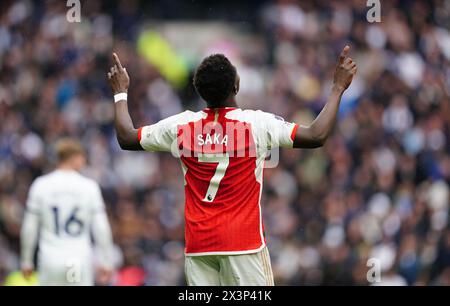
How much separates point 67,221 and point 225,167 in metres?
4.02

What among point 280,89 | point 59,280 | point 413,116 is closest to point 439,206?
point 413,116

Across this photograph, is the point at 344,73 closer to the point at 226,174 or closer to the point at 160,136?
the point at 226,174

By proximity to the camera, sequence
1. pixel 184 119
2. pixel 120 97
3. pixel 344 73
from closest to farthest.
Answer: pixel 344 73, pixel 184 119, pixel 120 97

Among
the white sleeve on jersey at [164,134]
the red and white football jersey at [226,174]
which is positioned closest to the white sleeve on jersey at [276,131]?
the red and white football jersey at [226,174]

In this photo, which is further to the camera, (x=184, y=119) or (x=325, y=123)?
(x=184, y=119)

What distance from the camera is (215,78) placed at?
5855 millimetres

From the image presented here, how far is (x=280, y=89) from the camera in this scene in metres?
16.1

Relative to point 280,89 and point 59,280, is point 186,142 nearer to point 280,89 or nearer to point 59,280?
point 59,280

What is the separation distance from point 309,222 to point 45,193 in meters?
5.38

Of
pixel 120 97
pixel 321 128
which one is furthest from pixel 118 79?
pixel 321 128

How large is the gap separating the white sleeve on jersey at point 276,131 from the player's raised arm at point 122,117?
27.7 inches

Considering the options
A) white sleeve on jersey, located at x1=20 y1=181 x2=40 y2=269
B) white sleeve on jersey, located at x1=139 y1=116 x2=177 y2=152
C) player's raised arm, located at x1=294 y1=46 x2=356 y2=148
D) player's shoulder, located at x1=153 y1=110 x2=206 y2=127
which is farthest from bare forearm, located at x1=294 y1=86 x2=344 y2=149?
white sleeve on jersey, located at x1=20 y1=181 x2=40 y2=269

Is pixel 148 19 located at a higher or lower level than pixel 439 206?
higher

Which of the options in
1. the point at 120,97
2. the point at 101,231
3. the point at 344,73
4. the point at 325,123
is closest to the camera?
the point at 325,123
